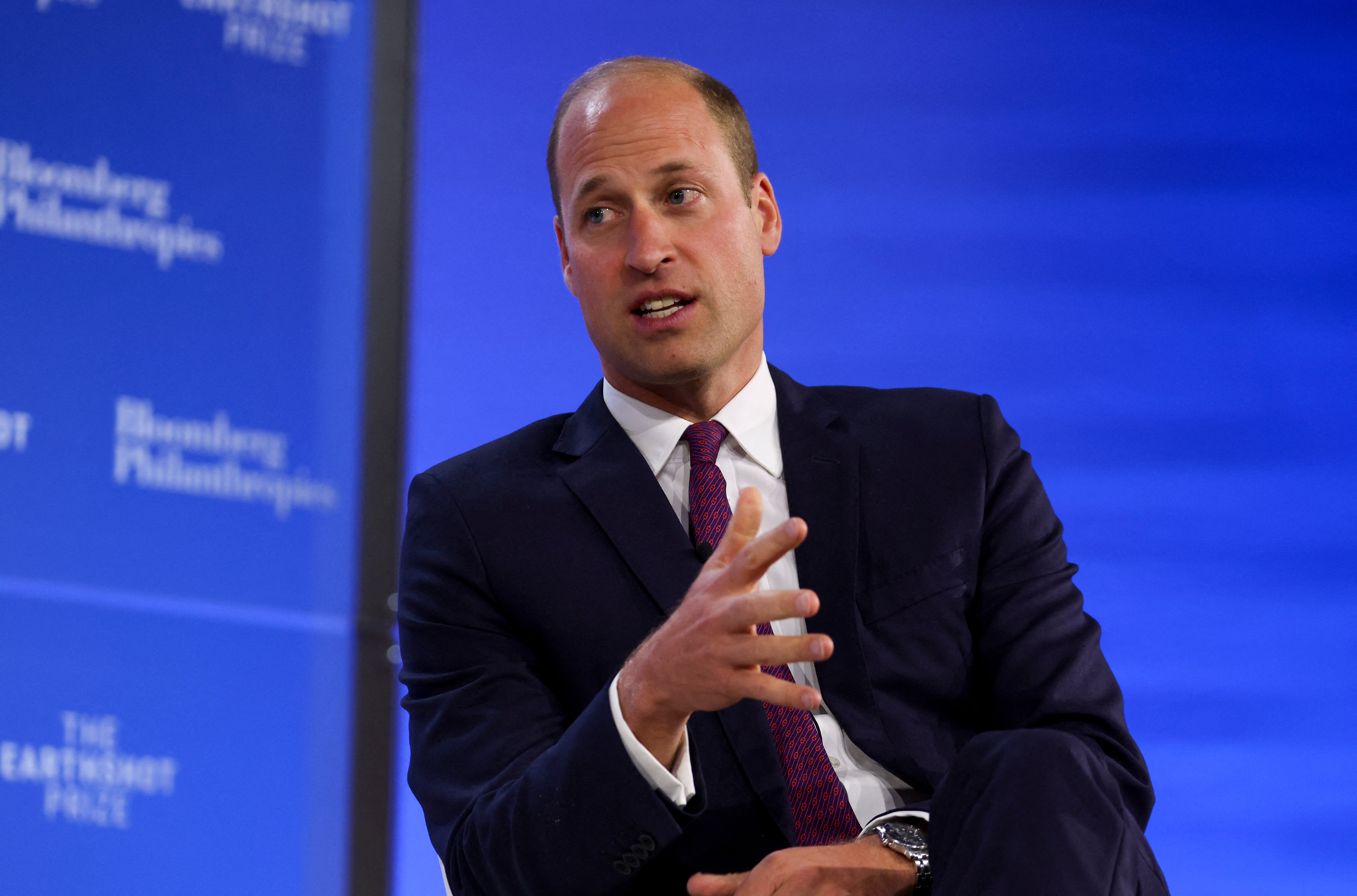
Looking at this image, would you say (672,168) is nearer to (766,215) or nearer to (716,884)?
(766,215)

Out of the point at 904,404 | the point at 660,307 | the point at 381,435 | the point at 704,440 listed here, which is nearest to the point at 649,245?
the point at 660,307

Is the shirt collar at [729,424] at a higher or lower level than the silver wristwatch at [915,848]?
higher

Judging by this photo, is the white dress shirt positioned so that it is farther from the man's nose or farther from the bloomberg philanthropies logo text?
the bloomberg philanthropies logo text

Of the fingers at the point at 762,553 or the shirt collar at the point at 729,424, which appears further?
the shirt collar at the point at 729,424

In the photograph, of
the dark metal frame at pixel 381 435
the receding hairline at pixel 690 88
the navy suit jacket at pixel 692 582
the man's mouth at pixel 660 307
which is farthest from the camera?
the dark metal frame at pixel 381 435

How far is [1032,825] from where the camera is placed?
3.66 ft

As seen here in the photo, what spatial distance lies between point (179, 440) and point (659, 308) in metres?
1.27

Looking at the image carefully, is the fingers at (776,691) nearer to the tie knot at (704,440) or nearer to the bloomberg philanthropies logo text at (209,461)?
the tie knot at (704,440)

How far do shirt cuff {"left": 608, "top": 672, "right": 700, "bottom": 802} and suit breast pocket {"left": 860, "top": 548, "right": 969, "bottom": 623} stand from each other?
13.5 inches

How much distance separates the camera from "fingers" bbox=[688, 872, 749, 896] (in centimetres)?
128

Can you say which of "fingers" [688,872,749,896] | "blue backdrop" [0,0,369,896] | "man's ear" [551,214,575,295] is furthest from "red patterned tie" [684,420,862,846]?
"blue backdrop" [0,0,369,896]

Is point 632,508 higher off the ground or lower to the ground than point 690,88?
lower

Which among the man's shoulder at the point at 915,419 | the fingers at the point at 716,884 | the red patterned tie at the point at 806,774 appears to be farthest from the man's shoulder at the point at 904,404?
the fingers at the point at 716,884

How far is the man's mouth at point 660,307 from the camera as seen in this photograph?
1648 mm
